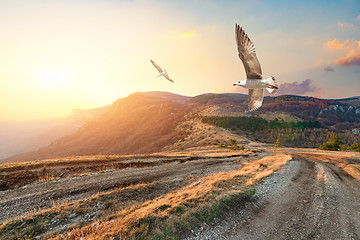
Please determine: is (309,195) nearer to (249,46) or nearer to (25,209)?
(249,46)

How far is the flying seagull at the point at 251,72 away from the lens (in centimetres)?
588

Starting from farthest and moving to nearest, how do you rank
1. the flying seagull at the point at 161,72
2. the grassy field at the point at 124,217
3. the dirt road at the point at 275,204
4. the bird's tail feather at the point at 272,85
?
1. the flying seagull at the point at 161,72
2. the dirt road at the point at 275,204
3. the bird's tail feather at the point at 272,85
4. the grassy field at the point at 124,217

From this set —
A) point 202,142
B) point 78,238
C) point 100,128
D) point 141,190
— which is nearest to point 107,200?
point 141,190

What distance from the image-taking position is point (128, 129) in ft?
488

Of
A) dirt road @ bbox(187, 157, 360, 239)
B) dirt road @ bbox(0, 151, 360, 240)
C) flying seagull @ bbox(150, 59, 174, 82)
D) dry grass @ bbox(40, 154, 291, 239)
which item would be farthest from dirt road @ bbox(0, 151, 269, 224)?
flying seagull @ bbox(150, 59, 174, 82)

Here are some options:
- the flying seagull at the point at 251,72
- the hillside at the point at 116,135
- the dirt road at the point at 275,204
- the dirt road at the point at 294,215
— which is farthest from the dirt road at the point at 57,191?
the hillside at the point at 116,135

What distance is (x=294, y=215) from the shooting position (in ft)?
26.8

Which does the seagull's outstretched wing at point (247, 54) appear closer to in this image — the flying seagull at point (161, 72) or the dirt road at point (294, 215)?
the dirt road at point (294, 215)

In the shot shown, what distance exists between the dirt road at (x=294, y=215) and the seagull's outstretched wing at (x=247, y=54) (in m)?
6.71

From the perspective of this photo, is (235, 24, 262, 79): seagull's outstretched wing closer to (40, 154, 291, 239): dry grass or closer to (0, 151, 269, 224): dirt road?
(40, 154, 291, 239): dry grass

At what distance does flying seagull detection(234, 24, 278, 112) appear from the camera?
19.3 feet

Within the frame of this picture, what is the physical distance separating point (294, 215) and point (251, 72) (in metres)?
7.69

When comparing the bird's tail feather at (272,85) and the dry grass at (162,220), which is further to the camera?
the bird's tail feather at (272,85)

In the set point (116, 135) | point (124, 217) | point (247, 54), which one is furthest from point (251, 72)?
point (116, 135)
